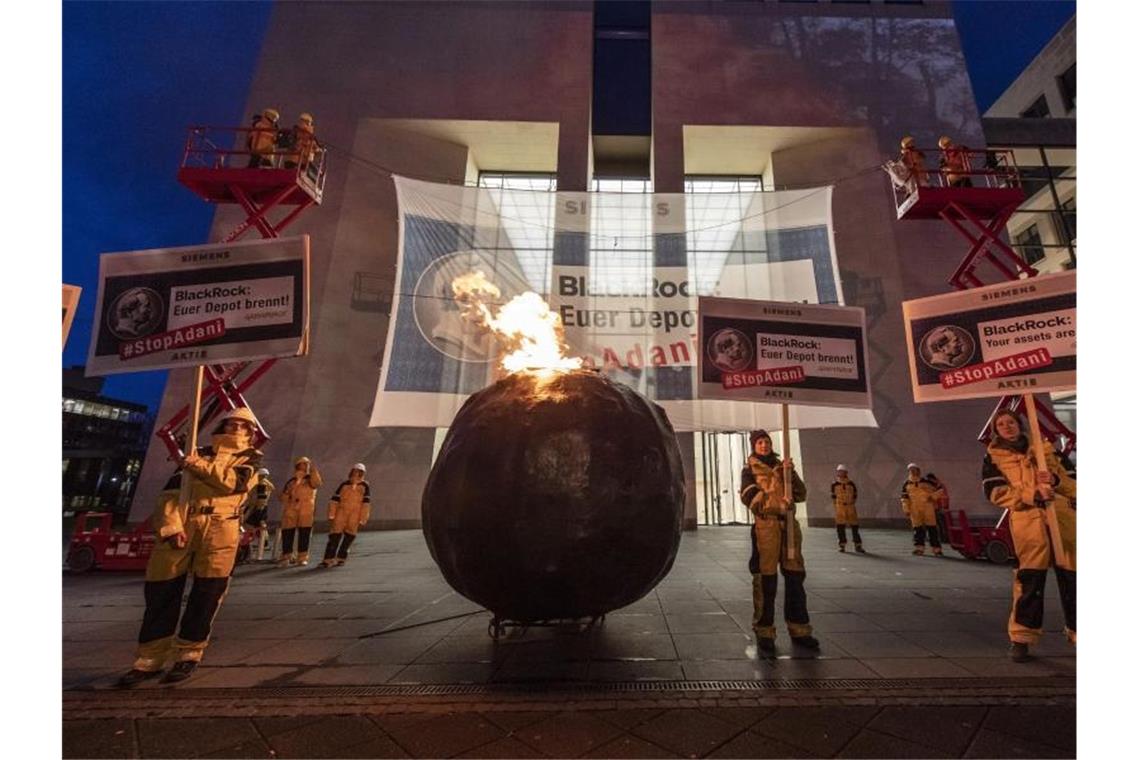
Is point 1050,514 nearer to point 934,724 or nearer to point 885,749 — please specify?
point 934,724

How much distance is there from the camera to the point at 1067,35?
21422mm

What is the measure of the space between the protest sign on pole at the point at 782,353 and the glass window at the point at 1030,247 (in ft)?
67.4

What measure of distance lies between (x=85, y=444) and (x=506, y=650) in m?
41.3

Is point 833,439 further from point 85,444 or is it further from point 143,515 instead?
point 85,444


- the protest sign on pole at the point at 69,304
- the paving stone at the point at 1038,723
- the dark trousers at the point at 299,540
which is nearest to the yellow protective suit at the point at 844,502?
the paving stone at the point at 1038,723

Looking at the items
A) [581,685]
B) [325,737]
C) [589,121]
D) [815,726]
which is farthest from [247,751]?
[589,121]

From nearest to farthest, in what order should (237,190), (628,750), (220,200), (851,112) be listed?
(628,750), (237,190), (220,200), (851,112)

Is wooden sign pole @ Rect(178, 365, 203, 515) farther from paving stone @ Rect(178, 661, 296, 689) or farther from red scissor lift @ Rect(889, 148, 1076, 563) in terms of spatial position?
red scissor lift @ Rect(889, 148, 1076, 563)

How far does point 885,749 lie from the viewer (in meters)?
2.49

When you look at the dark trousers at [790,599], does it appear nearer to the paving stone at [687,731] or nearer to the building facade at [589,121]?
the paving stone at [687,731]

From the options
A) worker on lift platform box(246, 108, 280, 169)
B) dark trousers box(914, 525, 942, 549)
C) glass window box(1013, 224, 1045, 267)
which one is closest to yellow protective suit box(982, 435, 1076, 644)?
dark trousers box(914, 525, 942, 549)

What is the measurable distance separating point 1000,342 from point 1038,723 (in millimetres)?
3226

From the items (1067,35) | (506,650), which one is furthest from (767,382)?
(1067,35)

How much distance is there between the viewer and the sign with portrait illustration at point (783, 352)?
479 centimetres
